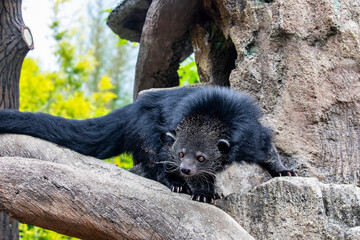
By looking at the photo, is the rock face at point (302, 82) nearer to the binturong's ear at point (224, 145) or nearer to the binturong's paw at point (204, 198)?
the binturong's paw at point (204, 198)

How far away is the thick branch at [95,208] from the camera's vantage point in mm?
2443

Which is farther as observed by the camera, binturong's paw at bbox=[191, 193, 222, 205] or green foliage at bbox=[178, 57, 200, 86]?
green foliage at bbox=[178, 57, 200, 86]

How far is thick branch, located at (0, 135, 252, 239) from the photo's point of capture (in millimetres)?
2443

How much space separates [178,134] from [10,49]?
192cm

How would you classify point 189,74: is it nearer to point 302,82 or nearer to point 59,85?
point 302,82

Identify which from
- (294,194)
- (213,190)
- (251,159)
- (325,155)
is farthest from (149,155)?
(325,155)

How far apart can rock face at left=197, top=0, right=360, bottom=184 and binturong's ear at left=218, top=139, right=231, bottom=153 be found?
64cm

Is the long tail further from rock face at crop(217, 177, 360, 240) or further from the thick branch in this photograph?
rock face at crop(217, 177, 360, 240)

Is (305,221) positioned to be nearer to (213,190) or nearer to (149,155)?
(213,190)

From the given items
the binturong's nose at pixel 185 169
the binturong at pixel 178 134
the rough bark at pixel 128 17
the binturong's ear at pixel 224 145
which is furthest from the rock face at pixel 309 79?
the rough bark at pixel 128 17

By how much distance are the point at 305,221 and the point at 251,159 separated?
2.20 ft

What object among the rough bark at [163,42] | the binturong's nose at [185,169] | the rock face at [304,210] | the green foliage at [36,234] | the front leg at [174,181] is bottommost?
the green foliage at [36,234]

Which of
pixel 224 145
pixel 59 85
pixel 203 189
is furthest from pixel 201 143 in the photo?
pixel 59 85

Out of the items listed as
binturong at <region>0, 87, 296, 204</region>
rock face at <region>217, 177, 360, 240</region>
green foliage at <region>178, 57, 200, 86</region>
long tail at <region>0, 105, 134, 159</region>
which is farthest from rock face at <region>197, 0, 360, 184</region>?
green foliage at <region>178, 57, 200, 86</region>
